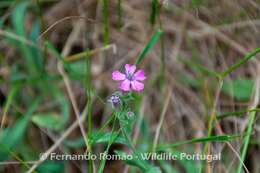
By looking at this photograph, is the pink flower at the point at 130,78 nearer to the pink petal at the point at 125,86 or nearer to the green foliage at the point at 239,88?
the pink petal at the point at 125,86

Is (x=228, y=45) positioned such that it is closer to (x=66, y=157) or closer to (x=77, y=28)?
(x=77, y=28)

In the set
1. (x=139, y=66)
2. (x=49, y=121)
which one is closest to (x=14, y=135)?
(x=49, y=121)

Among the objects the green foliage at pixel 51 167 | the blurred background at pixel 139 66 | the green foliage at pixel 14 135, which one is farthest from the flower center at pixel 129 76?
the green foliage at pixel 14 135

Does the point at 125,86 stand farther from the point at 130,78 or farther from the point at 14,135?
the point at 14,135

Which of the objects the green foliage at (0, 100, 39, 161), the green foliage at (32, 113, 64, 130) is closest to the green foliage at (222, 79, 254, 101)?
the green foliage at (32, 113, 64, 130)

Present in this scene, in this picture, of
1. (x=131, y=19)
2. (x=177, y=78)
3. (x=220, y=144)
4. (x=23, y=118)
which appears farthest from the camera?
(x=131, y=19)

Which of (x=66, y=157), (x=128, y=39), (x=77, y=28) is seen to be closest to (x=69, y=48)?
(x=77, y=28)

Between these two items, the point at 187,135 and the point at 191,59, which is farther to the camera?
the point at 191,59

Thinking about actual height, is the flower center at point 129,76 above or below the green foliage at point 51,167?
above

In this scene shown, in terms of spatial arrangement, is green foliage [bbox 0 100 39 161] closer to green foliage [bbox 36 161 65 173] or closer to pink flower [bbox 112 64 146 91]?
green foliage [bbox 36 161 65 173]
